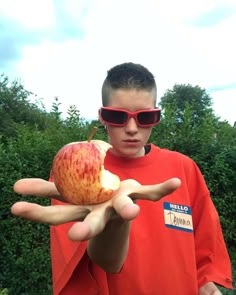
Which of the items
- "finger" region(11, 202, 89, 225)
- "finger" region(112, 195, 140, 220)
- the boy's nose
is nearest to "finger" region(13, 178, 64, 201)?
"finger" region(11, 202, 89, 225)

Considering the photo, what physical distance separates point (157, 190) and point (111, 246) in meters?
0.39

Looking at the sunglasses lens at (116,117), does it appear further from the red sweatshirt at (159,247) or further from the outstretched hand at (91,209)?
the outstretched hand at (91,209)

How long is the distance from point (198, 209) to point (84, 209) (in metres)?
1.03

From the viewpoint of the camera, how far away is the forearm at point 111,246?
1.49m

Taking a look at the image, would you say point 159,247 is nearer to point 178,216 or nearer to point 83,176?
point 178,216

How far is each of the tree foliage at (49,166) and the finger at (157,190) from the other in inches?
152

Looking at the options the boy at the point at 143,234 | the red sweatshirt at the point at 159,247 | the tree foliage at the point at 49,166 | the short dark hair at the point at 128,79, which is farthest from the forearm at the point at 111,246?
the tree foliage at the point at 49,166

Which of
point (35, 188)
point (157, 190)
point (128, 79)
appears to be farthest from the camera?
point (128, 79)

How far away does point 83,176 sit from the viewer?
1.41 meters

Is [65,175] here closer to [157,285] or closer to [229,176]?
[157,285]

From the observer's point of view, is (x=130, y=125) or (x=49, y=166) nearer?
(x=130, y=125)

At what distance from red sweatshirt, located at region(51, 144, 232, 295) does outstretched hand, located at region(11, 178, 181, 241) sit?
0.47 metres

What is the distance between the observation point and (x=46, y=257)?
5.33 metres

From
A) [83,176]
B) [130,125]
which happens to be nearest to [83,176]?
[83,176]
